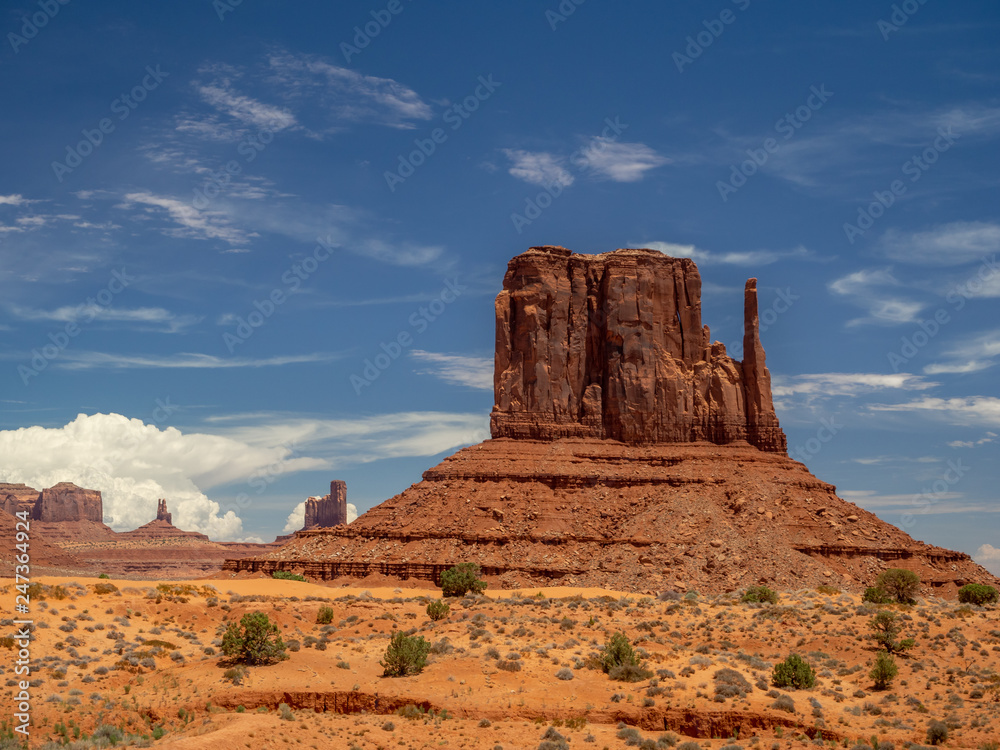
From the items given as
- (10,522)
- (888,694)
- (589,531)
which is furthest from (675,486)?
(10,522)

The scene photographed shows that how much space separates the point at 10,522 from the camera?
Answer: 533 ft

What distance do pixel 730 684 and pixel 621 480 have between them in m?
50.6

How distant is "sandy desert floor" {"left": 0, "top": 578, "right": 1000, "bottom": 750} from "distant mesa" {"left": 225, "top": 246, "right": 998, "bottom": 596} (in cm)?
2679

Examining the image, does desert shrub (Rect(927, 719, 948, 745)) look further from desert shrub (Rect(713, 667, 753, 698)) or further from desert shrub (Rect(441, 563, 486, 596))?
desert shrub (Rect(441, 563, 486, 596))

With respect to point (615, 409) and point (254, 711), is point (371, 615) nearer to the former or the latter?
point (254, 711)

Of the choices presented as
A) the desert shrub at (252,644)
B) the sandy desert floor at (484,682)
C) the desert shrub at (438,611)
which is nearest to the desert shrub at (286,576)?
the sandy desert floor at (484,682)

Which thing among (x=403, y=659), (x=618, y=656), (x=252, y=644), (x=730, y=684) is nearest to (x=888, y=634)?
(x=730, y=684)

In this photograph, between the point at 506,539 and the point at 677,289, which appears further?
the point at 677,289

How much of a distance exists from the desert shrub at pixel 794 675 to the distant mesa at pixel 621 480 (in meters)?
33.6

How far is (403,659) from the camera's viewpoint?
35.4 m

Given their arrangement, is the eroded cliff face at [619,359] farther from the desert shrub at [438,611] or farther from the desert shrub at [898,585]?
A: the desert shrub at [438,611]

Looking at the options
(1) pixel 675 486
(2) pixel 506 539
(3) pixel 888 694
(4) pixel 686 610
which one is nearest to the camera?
(3) pixel 888 694

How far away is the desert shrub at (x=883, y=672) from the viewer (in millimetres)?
37375

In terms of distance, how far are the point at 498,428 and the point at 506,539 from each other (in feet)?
53.7
